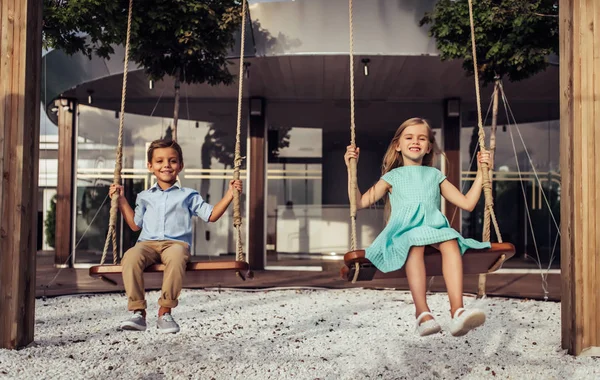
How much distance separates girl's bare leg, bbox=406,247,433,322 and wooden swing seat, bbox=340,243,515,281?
5 centimetres

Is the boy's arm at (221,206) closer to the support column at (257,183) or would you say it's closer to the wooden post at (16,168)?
the wooden post at (16,168)

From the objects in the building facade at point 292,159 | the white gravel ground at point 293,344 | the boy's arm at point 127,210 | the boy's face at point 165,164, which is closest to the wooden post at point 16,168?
the white gravel ground at point 293,344

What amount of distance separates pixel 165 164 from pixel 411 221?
1.69m

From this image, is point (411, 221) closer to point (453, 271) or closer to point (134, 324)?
point (453, 271)

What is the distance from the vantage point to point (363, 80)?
10.3m

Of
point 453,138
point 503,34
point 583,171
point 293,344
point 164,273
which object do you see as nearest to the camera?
point 164,273

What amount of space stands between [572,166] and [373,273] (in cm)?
196

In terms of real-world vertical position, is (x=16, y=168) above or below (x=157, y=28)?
below

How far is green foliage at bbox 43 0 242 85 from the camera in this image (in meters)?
6.32

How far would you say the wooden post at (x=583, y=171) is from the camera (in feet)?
14.2

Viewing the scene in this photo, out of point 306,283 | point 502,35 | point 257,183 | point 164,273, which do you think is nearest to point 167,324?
point 164,273

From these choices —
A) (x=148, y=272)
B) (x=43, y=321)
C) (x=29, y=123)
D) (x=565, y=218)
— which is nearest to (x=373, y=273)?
(x=148, y=272)

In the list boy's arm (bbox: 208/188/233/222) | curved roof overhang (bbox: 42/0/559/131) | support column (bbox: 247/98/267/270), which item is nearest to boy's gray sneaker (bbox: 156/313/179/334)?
boy's arm (bbox: 208/188/233/222)

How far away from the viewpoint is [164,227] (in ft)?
13.2
